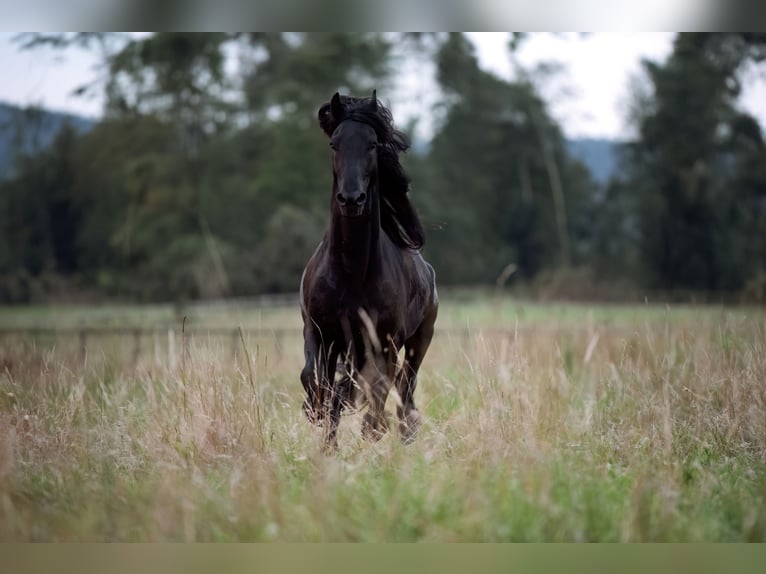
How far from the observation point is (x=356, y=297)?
11.1ft

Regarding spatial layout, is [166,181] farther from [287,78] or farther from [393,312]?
[393,312]

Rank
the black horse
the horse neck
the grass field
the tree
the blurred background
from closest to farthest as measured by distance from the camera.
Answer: the grass field
the black horse
the horse neck
the blurred background
the tree

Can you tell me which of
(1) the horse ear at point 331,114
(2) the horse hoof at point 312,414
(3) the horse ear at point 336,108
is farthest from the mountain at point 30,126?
(2) the horse hoof at point 312,414

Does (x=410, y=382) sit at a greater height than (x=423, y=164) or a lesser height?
lesser

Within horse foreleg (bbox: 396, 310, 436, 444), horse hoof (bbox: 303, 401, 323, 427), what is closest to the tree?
horse foreleg (bbox: 396, 310, 436, 444)

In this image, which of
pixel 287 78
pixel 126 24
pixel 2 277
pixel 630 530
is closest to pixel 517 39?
pixel 126 24

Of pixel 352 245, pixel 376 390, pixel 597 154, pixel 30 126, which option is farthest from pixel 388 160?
pixel 597 154

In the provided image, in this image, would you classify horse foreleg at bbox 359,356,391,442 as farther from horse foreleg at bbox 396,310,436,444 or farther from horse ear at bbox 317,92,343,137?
horse ear at bbox 317,92,343,137

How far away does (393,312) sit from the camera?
3.49m

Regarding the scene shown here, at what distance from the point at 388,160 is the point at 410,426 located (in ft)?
3.98

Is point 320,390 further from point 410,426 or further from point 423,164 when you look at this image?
point 423,164

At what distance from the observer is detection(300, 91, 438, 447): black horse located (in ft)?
10.8

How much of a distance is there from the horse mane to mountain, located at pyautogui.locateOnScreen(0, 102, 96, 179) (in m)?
4.17

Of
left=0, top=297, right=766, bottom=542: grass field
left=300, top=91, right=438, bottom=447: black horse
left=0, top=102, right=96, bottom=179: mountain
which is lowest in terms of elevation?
left=0, top=297, right=766, bottom=542: grass field
